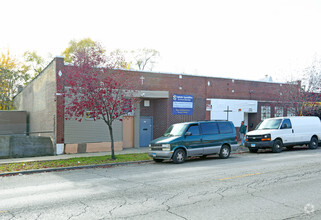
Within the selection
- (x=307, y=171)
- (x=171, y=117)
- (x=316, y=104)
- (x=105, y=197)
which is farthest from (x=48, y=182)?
(x=316, y=104)

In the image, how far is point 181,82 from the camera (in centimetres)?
2231

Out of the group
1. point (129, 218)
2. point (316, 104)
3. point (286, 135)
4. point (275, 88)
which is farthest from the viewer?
point (275, 88)

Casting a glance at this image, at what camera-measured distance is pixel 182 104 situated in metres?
22.3

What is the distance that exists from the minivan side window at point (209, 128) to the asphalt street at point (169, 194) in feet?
11.4

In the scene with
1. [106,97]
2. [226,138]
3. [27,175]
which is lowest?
[27,175]

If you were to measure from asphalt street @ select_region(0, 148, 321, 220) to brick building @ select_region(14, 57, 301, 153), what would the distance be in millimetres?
6989

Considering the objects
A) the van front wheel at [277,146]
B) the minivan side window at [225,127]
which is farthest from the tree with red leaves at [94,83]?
the van front wheel at [277,146]

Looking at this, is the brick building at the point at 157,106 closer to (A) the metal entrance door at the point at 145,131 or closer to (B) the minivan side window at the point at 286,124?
(A) the metal entrance door at the point at 145,131

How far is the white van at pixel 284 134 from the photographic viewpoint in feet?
57.8

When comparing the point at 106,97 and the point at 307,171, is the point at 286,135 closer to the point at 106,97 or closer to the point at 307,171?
the point at 307,171

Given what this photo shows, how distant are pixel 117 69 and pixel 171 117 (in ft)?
24.4

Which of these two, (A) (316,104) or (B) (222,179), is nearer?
(B) (222,179)

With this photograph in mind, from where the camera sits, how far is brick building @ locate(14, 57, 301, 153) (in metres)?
18.4

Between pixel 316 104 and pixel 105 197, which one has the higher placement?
pixel 316 104
